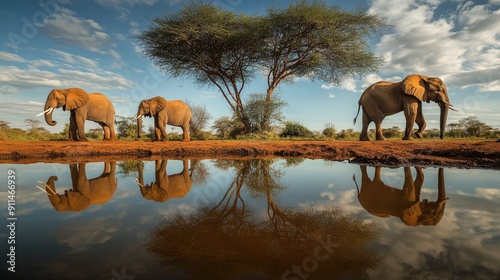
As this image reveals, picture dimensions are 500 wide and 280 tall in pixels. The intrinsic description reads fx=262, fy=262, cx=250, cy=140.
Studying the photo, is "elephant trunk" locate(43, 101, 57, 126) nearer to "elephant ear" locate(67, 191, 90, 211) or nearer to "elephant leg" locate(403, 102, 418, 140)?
"elephant ear" locate(67, 191, 90, 211)

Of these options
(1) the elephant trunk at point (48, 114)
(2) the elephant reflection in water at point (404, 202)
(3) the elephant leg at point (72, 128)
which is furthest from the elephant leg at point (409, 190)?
(3) the elephant leg at point (72, 128)

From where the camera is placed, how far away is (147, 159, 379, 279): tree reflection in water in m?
1.78

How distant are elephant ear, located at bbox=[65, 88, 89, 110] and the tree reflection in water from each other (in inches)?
499

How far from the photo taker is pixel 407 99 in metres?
12.5

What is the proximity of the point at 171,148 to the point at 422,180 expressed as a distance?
8939mm

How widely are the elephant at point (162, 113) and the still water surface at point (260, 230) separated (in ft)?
35.2

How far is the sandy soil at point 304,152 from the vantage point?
7.22 meters

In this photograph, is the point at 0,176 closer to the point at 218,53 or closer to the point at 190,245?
the point at 190,245

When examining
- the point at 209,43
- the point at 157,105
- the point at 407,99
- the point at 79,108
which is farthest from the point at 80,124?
the point at 407,99

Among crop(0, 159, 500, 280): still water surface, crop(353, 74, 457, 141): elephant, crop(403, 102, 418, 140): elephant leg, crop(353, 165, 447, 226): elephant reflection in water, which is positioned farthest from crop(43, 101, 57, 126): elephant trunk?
crop(403, 102, 418, 140): elephant leg

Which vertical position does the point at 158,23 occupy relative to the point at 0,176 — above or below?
above

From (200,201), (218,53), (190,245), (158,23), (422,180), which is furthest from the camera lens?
→ (218,53)

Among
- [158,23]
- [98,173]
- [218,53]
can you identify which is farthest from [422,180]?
[158,23]

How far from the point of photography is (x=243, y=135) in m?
18.8
